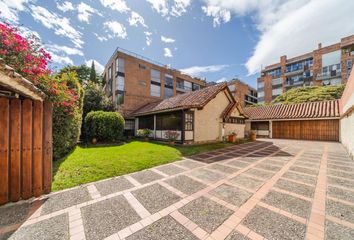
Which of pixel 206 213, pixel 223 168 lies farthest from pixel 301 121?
pixel 206 213

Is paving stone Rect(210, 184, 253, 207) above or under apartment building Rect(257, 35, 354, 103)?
under

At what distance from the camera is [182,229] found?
2473 mm

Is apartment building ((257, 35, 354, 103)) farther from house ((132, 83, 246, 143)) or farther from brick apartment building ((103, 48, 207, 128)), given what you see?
house ((132, 83, 246, 143))

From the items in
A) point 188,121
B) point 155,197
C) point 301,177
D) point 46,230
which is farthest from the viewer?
point 188,121

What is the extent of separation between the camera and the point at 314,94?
25922 mm

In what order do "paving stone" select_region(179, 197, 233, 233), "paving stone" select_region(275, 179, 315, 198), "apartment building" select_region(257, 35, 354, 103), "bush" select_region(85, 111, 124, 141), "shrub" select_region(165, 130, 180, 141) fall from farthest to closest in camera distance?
"apartment building" select_region(257, 35, 354, 103), "bush" select_region(85, 111, 124, 141), "shrub" select_region(165, 130, 180, 141), "paving stone" select_region(275, 179, 315, 198), "paving stone" select_region(179, 197, 233, 233)

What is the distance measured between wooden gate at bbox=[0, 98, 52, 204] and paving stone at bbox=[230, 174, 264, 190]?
5295 mm

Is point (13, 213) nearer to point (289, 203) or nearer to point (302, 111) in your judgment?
point (289, 203)

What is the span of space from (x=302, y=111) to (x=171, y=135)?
16.4 m

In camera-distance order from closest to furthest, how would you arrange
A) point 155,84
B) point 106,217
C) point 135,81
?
point 106,217 → point 135,81 → point 155,84

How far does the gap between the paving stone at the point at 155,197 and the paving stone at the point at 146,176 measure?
541mm

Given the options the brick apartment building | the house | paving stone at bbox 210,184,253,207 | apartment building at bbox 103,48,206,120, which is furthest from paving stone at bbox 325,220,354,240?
apartment building at bbox 103,48,206,120

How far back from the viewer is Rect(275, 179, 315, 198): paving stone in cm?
378

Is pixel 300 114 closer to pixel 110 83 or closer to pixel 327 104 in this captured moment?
pixel 327 104
